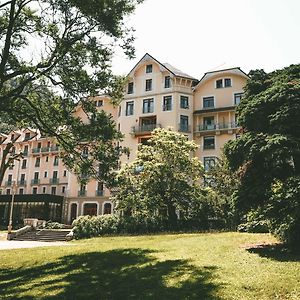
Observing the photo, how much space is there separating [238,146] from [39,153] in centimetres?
5470

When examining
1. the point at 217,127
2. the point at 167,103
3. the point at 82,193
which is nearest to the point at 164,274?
the point at 217,127

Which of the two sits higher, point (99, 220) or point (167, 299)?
point (99, 220)

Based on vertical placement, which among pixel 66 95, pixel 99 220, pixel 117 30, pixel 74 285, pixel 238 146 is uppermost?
pixel 117 30

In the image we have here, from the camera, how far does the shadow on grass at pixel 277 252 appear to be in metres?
12.6

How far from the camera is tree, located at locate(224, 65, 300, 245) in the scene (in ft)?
44.9

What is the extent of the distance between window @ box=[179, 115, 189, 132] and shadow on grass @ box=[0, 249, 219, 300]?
3076cm

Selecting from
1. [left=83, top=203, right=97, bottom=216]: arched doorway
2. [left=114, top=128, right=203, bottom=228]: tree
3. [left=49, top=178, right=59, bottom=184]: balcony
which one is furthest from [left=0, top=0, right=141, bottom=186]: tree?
[left=49, top=178, right=59, bottom=184]: balcony

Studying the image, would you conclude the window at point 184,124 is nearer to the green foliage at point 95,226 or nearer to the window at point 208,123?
the window at point 208,123

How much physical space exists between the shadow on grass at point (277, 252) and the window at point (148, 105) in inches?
1297

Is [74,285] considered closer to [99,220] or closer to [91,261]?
[91,261]

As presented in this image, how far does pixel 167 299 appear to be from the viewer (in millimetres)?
8828

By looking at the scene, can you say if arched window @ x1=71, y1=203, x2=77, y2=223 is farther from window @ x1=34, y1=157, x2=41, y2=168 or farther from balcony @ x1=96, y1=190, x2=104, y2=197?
window @ x1=34, y1=157, x2=41, y2=168

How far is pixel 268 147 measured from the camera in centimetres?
1359

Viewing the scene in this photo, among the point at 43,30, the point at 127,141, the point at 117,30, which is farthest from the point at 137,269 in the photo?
the point at 127,141
